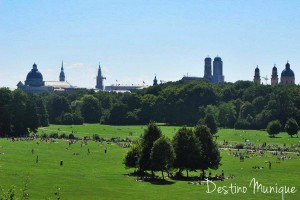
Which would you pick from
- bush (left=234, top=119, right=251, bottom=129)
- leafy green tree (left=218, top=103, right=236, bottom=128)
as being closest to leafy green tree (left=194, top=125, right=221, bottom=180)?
bush (left=234, top=119, right=251, bottom=129)

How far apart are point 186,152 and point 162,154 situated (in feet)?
12.2

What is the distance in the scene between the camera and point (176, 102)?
524 feet

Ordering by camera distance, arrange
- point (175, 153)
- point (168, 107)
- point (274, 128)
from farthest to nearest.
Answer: point (168, 107)
point (274, 128)
point (175, 153)

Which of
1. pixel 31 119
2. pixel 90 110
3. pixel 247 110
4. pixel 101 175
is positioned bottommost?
pixel 101 175

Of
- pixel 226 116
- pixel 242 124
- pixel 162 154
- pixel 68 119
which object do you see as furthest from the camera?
pixel 68 119

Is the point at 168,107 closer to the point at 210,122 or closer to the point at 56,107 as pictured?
the point at 56,107

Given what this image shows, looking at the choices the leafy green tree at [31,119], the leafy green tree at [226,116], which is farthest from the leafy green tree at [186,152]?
the leafy green tree at [226,116]

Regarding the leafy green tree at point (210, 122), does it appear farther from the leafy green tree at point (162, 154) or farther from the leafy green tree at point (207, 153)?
the leafy green tree at point (162, 154)

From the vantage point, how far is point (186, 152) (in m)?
60.2

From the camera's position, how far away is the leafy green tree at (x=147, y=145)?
60.3 metres

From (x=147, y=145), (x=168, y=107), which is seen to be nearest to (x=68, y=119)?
(x=168, y=107)

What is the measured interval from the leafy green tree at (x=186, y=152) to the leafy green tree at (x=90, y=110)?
113959 millimetres

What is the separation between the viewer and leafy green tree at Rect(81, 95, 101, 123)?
569ft

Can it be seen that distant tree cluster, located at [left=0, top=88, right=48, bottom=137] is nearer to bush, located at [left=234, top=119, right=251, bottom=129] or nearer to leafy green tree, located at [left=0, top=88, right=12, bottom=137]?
leafy green tree, located at [left=0, top=88, right=12, bottom=137]
